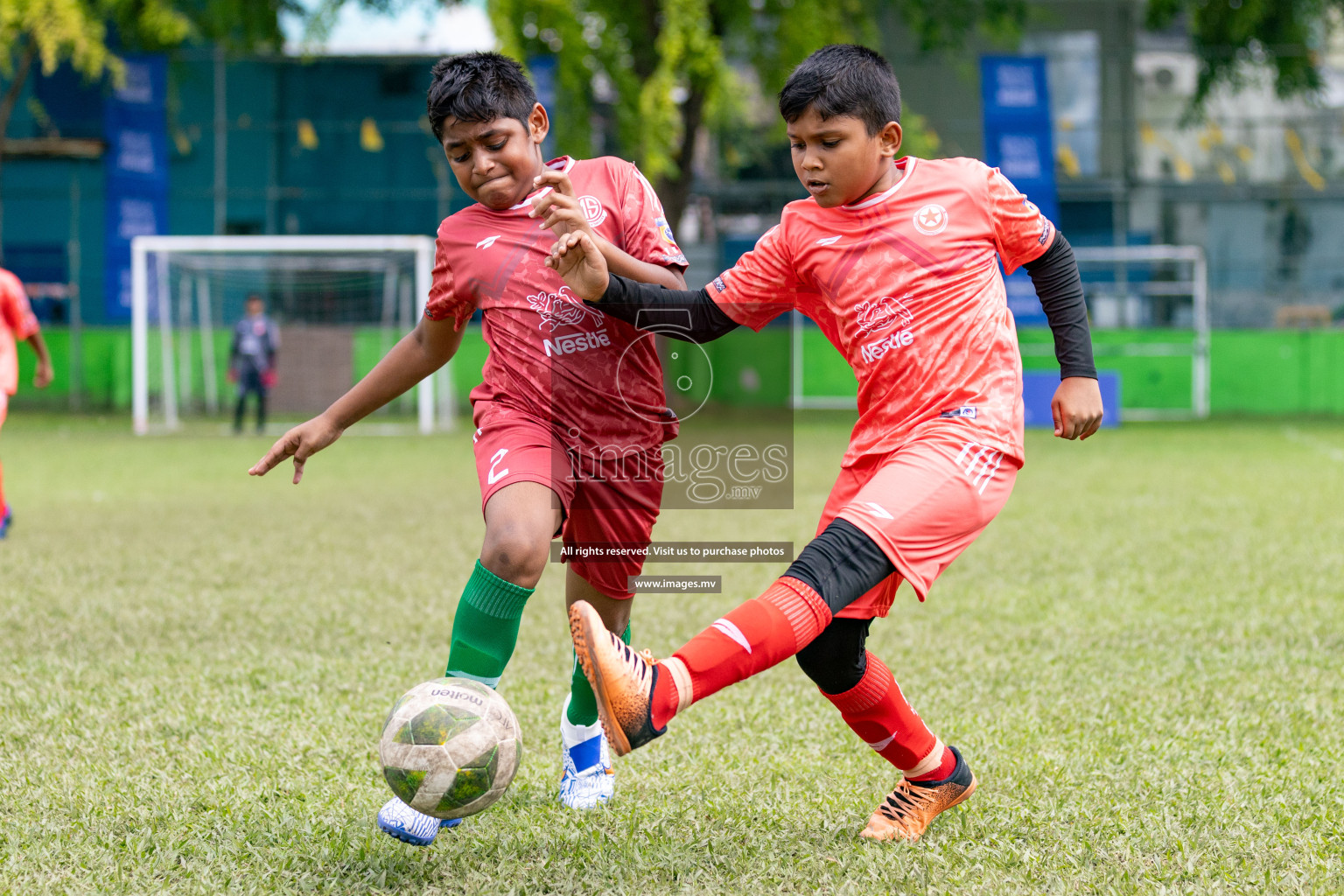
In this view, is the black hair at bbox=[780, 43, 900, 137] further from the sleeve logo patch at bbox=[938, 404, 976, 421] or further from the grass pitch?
the grass pitch

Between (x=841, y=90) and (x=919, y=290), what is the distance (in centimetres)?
44

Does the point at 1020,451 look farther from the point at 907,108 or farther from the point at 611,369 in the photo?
the point at 907,108

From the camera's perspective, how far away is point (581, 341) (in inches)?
126

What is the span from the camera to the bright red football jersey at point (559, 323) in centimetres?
320

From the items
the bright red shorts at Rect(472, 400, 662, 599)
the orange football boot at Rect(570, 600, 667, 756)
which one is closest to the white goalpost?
the bright red shorts at Rect(472, 400, 662, 599)

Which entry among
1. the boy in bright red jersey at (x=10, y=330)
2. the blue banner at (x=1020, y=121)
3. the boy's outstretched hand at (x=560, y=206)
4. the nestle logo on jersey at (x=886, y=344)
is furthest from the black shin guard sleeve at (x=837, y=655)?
the blue banner at (x=1020, y=121)

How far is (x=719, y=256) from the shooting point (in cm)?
2270

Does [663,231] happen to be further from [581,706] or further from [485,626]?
[581,706]

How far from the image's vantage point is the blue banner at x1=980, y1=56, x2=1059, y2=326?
1670 centimetres

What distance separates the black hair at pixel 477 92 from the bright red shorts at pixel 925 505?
1.19 meters

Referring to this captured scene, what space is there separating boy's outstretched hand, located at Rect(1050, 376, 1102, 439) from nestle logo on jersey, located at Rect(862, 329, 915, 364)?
0.34 m

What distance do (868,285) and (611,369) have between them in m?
0.69

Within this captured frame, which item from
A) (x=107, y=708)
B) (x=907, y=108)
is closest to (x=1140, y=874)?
(x=107, y=708)

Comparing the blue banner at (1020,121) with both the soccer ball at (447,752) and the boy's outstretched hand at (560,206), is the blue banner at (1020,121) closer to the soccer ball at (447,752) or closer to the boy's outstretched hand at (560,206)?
the boy's outstretched hand at (560,206)
